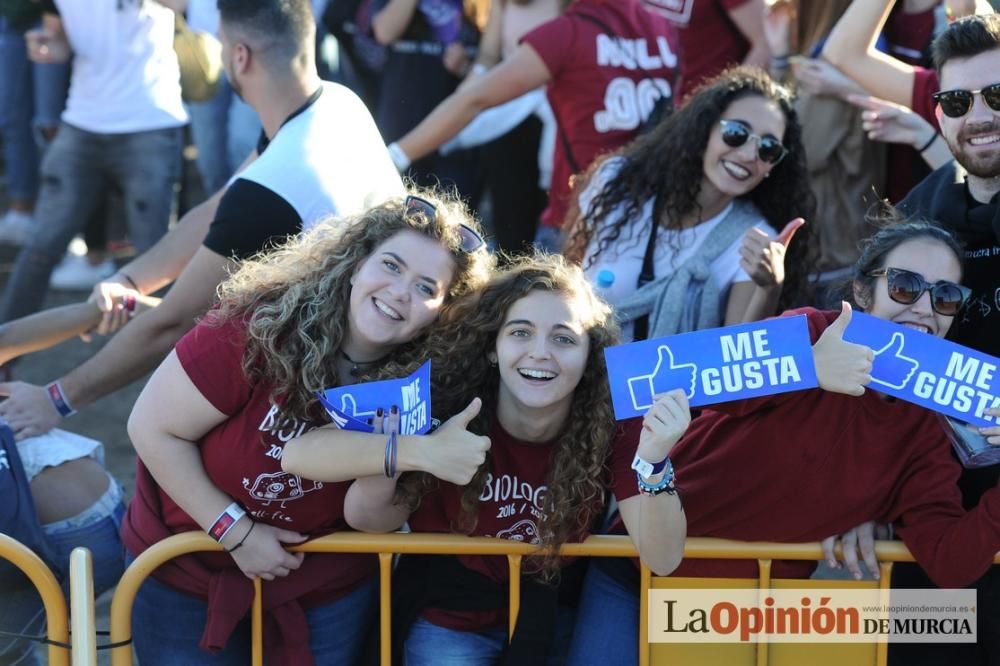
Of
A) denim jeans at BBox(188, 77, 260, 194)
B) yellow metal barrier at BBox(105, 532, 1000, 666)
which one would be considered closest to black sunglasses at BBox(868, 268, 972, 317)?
yellow metal barrier at BBox(105, 532, 1000, 666)

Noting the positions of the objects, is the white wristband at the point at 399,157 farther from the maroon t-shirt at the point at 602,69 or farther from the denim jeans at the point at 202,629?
the denim jeans at the point at 202,629

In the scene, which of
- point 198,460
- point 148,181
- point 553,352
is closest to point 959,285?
point 553,352

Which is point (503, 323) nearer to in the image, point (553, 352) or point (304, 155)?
point (553, 352)

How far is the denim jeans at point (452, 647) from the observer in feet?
9.52

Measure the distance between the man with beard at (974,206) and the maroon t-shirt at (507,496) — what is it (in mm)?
755

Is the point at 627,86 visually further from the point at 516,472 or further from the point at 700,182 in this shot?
the point at 516,472

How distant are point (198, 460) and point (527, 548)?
2.59ft

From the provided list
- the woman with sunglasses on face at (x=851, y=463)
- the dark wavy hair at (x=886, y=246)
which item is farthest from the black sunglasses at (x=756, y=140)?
the woman with sunglasses on face at (x=851, y=463)

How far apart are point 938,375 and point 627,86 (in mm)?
2475

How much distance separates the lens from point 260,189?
3.48m

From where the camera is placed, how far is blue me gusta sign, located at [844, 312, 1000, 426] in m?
2.54

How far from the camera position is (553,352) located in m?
2.80

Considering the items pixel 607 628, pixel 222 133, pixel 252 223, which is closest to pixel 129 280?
pixel 252 223

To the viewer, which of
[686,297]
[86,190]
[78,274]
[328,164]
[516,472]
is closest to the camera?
[516,472]
